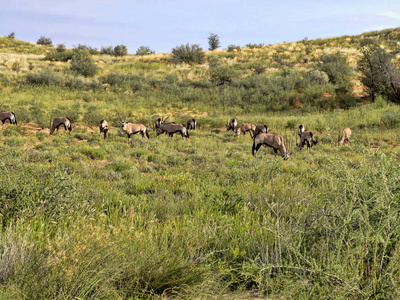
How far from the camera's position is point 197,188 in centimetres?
563

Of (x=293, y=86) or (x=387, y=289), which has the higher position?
(x=293, y=86)

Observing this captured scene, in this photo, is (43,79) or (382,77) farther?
(43,79)

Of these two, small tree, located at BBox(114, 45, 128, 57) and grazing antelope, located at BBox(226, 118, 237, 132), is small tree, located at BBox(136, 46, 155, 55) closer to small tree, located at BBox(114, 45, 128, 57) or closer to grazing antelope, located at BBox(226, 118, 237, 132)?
small tree, located at BBox(114, 45, 128, 57)

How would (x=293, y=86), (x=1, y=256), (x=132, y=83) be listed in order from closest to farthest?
1. (x=1, y=256)
2. (x=293, y=86)
3. (x=132, y=83)

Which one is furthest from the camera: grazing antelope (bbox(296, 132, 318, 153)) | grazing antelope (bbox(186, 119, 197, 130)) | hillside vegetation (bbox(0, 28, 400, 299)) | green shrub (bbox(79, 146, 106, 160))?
grazing antelope (bbox(186, 119, 197, 130))

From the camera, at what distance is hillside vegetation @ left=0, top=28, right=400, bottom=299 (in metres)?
2.31

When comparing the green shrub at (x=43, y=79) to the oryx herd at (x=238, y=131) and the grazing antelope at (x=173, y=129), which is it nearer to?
the oryx herd at (x=238, y=131)

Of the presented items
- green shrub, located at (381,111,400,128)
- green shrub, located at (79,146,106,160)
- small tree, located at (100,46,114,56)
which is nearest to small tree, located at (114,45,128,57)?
small tree, located at (100,46,114,56)

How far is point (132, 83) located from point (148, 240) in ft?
97.8

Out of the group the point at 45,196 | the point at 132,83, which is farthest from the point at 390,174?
the point at 132,83

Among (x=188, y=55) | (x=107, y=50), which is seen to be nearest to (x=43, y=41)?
(x=107, y=50)

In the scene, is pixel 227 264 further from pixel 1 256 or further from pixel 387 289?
pixel 1 256

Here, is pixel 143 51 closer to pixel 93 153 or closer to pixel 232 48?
pixel 232 48

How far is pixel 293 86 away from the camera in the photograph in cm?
2870
